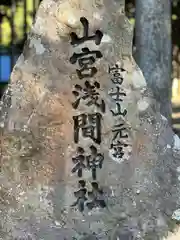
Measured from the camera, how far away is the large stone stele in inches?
159

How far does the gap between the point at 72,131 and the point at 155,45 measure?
10.4 ft

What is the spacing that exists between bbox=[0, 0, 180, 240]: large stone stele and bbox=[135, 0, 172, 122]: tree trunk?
279 centimetres

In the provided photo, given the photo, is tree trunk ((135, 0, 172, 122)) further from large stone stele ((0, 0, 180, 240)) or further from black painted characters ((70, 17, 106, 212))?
black painted characters ((70, 17, 106, 212))

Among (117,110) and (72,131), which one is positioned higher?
(117,110)

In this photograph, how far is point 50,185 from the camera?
4.06 m

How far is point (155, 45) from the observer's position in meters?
6.94

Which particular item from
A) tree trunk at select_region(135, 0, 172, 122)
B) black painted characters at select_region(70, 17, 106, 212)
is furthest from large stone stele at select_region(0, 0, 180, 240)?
tree trunk at select_region(135, 0, 172, 122)

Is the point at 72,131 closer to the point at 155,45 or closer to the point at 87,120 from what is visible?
the point at 87,120

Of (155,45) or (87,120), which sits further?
(155,45)

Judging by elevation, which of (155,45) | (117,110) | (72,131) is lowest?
(72,131)

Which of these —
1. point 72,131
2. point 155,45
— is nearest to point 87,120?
point 72,131

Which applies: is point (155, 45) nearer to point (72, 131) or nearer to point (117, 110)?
point (117, 110)

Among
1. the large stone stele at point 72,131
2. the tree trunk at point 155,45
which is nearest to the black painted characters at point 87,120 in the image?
the large stone stele at point 72,131

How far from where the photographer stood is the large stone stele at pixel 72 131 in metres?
4.03
